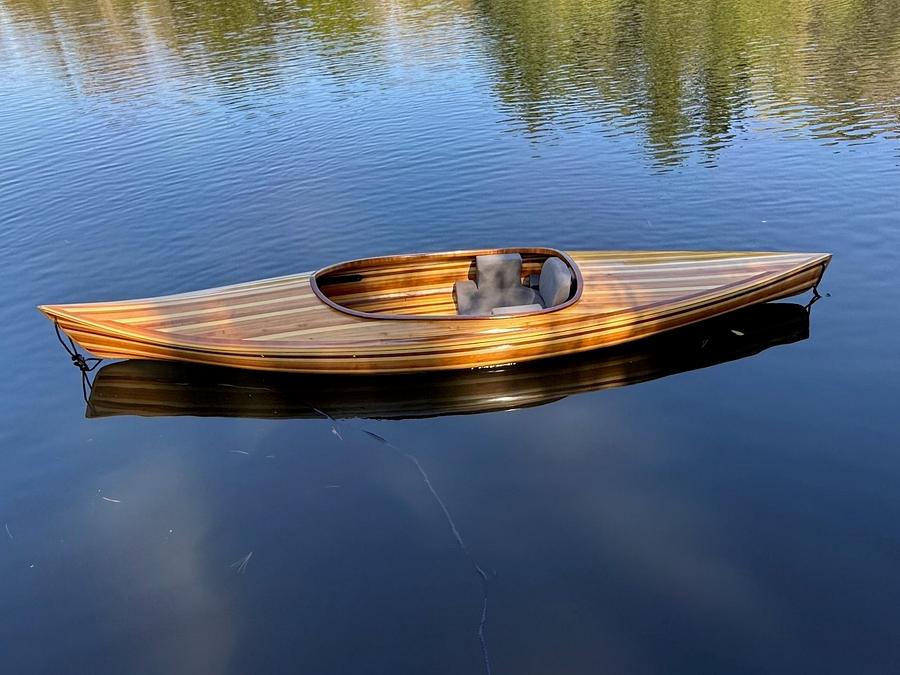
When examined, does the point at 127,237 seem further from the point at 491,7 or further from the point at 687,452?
the point at 491,7

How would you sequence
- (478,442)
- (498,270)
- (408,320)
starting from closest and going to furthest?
(478,442)
(408,320)
(498,270)

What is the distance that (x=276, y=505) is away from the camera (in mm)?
11609

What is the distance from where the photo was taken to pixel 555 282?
47.6 feet

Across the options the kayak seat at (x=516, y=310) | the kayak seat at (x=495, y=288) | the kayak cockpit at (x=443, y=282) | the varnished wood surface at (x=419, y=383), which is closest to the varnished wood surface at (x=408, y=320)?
the kayak cockpit at (x=443, y=282)

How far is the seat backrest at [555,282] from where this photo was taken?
14.3m

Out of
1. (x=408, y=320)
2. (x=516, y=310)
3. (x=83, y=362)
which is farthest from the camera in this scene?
(x=83, y=362)

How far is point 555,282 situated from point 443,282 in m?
2.60

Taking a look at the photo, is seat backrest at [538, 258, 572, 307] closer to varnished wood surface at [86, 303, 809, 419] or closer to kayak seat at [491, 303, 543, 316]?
kayak seat at [491, 303, 543, 316]

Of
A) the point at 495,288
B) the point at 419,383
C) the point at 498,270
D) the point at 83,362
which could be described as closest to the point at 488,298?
the point at 495,288

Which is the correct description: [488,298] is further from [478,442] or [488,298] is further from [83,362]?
[83,362]

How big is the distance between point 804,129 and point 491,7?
32.1 metres

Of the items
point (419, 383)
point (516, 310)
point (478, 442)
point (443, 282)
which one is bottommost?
point (478, 442)

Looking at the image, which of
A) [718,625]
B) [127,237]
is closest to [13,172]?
[127,237]

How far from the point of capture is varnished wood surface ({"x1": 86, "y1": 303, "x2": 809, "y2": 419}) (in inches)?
545
